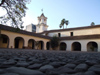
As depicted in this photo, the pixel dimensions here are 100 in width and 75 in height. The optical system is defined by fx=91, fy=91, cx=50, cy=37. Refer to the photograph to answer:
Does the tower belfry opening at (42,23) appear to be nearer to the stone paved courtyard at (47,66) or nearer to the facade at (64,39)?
the facade at (64,39)

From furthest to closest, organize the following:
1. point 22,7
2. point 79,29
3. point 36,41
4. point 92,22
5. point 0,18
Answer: point 92,22 < point 79,29 < point 36,41 < point 22,7 < point 0,18

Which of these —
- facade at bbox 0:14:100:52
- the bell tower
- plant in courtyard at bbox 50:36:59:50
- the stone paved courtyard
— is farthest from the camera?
the bell tower

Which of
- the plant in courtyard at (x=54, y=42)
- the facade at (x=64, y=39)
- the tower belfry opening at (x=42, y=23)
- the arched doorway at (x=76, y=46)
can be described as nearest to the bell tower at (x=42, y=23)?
the tower belfry opening at (x=42, y=23)

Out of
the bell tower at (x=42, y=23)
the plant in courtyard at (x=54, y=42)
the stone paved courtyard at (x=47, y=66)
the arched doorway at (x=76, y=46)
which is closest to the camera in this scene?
the stone paved courtyard at (x=47, y=66)

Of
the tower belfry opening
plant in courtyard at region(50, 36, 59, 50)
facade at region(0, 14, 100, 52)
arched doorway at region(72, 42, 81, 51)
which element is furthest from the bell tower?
arched doorway at region(72, 42, 81, 51)

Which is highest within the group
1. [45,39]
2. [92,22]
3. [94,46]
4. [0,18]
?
[92,22]

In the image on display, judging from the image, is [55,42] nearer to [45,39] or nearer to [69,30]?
[45,39]

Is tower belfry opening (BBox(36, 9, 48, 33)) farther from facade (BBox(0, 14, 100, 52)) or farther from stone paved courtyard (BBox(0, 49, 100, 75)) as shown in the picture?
stone paved courtyard (BBox(0, 49, 100, 75))

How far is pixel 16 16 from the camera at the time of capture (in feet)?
39.2

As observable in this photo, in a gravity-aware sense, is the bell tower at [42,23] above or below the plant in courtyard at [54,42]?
above

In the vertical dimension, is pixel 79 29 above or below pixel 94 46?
above

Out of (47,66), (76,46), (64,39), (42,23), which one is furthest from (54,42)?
(47,66)

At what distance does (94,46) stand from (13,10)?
19.2 m

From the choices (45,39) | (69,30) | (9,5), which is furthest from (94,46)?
(9,5)
